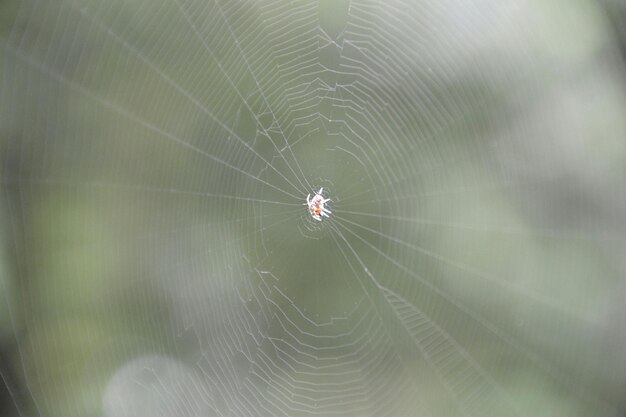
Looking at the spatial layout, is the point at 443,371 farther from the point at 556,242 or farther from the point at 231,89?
the point at 231,89

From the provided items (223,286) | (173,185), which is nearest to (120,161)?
(173,185)

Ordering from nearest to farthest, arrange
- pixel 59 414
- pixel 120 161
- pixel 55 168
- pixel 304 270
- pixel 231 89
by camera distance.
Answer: pixel 55 168 → pixel 59 414 → pixel 120 161 → pixel 231 89 → pixel 304 270

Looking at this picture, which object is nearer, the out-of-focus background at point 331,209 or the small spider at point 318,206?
the out-of-focus background at point 331,209

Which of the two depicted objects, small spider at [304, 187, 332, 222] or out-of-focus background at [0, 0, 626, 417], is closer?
out-of-focus background at [0, 0, 626, 417]
